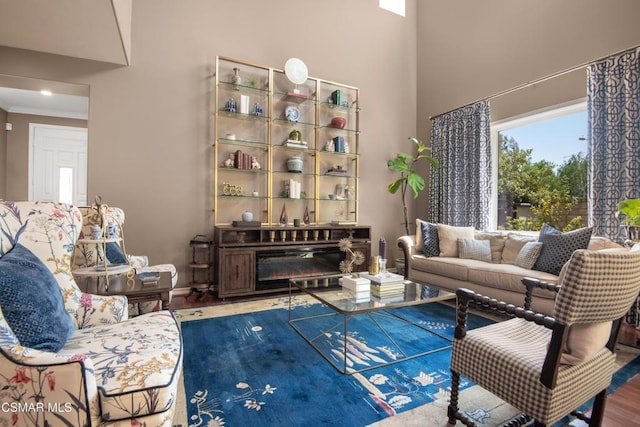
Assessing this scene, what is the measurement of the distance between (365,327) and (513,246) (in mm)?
2051

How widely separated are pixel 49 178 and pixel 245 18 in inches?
180

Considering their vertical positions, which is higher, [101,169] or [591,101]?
[591,101]

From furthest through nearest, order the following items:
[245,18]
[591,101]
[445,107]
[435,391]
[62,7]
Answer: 1. [445,107]
2. [245,18]
3. [591,101]
4. [62,7]
5. [435,391]

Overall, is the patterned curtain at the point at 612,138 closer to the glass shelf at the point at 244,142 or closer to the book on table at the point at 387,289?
the book on table at the point at 387,289

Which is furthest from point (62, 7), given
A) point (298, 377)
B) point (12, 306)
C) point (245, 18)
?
point (298, 377)

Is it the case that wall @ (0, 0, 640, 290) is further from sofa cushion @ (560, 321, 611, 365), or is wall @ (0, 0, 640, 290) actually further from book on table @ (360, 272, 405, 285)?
sofa cushion @ (560, 321, 611, 365)

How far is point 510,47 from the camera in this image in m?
4.13

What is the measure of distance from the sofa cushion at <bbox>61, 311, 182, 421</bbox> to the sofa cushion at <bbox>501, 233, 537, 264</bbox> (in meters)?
3.47

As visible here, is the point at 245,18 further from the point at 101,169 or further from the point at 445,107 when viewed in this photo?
the point at 445,107

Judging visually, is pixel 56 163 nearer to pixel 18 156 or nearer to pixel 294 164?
pixel 18 156

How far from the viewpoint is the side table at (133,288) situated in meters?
1.95

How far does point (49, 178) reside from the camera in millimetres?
5586

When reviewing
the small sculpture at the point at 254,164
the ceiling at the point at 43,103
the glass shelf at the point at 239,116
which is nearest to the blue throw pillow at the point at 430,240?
the small sculpture at the point at 254,164

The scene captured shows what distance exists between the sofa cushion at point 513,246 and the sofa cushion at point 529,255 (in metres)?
0.22
